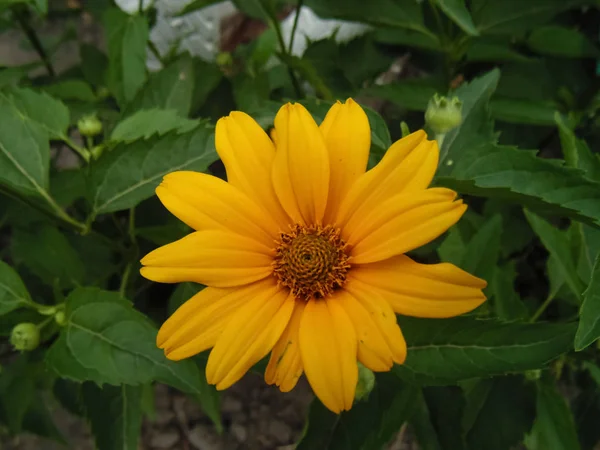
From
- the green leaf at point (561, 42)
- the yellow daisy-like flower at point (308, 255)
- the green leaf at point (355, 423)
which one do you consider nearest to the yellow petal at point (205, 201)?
the yellow daisy-like flower at point (308, 255)

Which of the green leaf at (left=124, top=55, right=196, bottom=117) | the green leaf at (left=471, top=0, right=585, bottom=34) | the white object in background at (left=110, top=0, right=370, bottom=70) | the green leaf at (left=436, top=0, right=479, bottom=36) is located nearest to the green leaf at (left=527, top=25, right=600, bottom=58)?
the green leaf at (left=471, top=0, right=585, bottom=34)

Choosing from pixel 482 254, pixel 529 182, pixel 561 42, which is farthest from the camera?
pixel 561 42

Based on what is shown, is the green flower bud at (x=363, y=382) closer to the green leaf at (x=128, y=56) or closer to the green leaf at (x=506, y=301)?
the green leaf at (x=506, y=301)

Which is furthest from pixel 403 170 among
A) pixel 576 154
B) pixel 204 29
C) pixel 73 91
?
pixel 204 29

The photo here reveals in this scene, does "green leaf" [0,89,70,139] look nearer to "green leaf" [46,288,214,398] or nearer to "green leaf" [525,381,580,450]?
"green leaf" [46,288,214,398]

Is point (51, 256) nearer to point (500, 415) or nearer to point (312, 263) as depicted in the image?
point (312, 263)

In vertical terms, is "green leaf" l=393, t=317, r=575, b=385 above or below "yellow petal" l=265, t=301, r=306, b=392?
above

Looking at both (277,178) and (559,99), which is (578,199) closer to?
(277,178)
